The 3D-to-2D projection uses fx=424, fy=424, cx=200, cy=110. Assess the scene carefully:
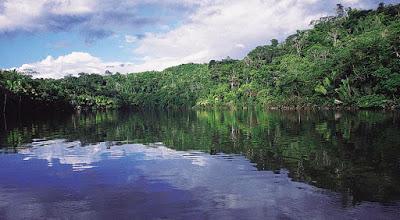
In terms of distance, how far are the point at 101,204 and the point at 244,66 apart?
15251 cm

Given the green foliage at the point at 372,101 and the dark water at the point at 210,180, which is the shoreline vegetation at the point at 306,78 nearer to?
the green foliage at the point at 372,101

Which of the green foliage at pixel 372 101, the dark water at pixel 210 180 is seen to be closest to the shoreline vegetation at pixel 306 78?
the green foliage at pixel 372 101

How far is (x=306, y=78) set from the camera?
3772 inches

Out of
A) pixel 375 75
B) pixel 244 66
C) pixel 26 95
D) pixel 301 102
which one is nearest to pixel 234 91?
pixel 244 66

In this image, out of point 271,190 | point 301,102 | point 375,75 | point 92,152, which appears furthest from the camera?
point 301,102

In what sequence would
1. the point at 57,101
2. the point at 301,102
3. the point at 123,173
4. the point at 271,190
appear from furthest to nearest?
the point at 57,101, the point at 301,102, the point at 123,173, the point at 271,190

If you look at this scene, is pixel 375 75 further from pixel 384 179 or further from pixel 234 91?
pixel 234 91

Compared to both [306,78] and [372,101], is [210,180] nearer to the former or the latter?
[372,101]

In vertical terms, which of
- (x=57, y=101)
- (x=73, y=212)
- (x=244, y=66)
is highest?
(x=244, y=66)

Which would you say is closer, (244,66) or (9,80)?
(9,80)

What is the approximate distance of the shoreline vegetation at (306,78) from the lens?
75.3 metres

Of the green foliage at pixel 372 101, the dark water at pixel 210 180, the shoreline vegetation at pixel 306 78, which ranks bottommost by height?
the dark water at pixel 210 180

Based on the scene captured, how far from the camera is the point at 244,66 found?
166 meters

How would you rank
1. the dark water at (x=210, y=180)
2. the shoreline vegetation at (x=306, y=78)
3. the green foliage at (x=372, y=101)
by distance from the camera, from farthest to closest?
1. the shoreline vegetation at (x=306, y=78)
2. the green foliage at (x=372, y=101)
3. the dark water at (x=210, y=180)
